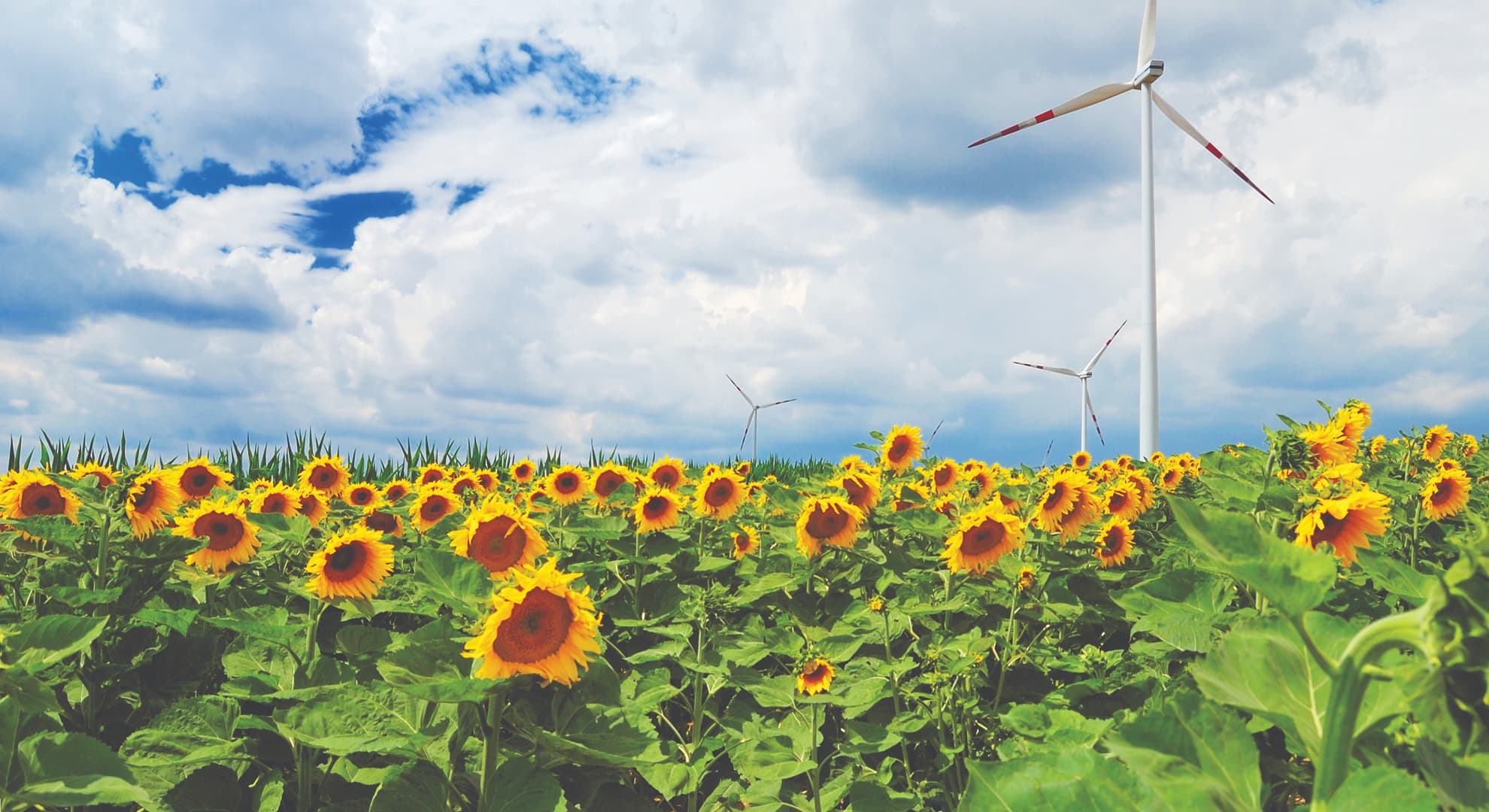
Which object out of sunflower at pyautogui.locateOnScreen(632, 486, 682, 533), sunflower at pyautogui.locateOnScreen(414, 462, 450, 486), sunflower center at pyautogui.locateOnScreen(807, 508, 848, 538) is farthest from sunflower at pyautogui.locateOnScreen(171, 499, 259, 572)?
sunflower at pyautogui.locateOnScreen(414, 462, 450, 486)

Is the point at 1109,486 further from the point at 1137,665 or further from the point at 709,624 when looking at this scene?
the point at 709,624

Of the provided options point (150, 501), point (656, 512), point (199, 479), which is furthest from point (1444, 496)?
point (199, 479)

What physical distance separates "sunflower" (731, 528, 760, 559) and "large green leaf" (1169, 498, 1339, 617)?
514cm

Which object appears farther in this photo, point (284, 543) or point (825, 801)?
point (284, 543)

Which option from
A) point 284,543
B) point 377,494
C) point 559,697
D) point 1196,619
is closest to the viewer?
point 1196,619

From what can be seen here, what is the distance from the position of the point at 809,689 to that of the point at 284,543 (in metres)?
3.29

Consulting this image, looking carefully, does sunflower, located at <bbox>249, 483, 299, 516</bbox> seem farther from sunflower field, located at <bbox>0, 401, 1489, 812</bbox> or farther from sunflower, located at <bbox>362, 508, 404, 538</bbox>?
sunflower, located at <bbox>362, 508, 404, 538</bbox>

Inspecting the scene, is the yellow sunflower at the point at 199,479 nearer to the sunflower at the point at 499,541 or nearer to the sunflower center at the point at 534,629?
the sunflower at the point at 499,541

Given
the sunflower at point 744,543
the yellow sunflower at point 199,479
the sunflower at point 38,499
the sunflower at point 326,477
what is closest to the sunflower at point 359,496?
the sunflower at point 326,477

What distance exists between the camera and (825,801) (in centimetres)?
385

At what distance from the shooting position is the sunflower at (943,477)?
317 inches

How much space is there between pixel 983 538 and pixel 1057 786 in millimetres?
3844

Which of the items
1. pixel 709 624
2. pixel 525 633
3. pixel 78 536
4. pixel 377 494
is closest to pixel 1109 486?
pixel 709 624

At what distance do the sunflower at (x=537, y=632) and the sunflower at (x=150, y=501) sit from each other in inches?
113
